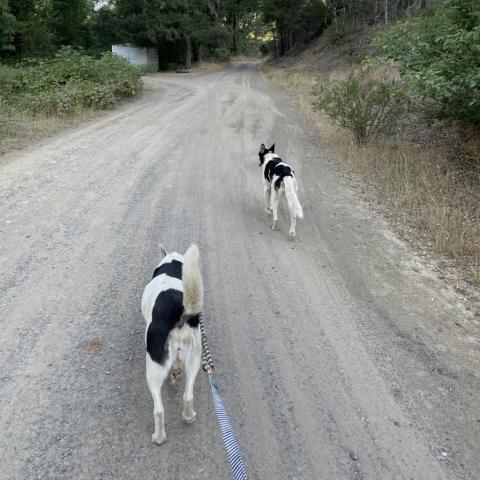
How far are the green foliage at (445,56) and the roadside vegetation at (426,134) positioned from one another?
20 millimetres

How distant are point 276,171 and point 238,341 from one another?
3.33 m

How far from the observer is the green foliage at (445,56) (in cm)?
773

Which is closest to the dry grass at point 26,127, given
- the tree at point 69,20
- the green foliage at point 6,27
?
the green foliage at point 6,27

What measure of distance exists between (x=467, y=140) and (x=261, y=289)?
8265 millimetres

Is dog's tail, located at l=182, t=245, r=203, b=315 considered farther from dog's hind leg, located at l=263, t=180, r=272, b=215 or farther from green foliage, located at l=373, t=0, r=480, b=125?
green foliage, located at l=373, t=0, r=480, b=125

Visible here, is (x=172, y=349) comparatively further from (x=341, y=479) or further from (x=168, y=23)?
(x=168, y=23)

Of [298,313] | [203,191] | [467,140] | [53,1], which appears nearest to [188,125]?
[203,191]

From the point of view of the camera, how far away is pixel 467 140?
35.0 ft

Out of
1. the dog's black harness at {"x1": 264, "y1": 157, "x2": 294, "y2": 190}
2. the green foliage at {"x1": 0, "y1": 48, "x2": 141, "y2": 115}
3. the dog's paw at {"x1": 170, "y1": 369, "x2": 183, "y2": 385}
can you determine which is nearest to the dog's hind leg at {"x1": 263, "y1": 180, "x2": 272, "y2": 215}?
the dog's black harness at {"x1": 264, "y1": 157, "x2": 294, "y2": 190}

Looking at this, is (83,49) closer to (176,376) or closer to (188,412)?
(176,376)

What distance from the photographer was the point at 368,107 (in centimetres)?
1101

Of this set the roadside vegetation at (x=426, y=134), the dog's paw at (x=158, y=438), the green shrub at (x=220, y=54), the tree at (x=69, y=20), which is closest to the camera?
the dog's paw at (x=158, y=438)

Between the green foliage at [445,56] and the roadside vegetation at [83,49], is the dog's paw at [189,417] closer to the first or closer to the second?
the green foliage at [445,56]

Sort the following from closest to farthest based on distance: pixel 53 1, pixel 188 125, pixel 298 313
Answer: pixel 298 313 → pixel 188 125 → pixel 53 1
